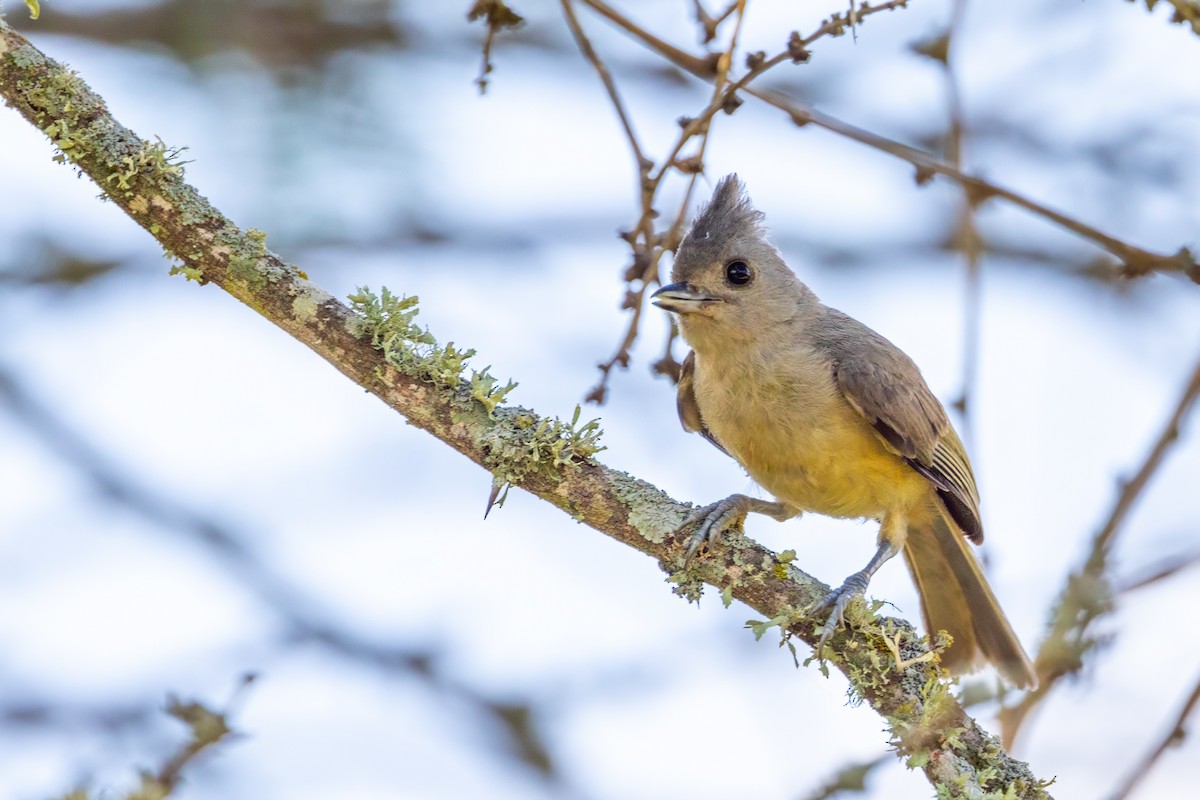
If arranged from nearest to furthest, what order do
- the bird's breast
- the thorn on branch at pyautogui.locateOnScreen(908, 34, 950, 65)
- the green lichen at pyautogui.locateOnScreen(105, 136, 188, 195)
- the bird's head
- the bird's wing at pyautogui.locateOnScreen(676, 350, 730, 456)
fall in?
the green lichen at pyautogui.locateOnScreen(105, 136, 188, 195) → the thorn on branch at pyautogui.locateOnScreen(908, 34, 950, 65) → the bird's breast → the bird's head → the bird's wing at pyautogui.locateOnScreen(676, 350, 730, 456)

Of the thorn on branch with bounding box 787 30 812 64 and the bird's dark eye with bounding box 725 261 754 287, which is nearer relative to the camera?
the thorn on branch with bounding box 787 30 812 64

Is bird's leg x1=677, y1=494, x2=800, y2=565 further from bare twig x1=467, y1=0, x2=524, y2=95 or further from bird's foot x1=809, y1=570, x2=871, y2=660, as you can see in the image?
bare twig x1=467, y1=0, x2=524, y2=95

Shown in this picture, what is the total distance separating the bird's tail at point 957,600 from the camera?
169 inches

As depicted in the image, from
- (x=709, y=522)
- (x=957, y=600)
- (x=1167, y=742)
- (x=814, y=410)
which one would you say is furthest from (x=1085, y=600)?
(x=957, y=600)

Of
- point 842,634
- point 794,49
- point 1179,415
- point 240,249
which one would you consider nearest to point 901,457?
point 1179,415

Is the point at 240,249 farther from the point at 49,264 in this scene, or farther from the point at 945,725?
the point at 49,264

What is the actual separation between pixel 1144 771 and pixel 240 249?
2229mm

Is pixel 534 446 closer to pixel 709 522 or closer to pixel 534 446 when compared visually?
pixel 534 446

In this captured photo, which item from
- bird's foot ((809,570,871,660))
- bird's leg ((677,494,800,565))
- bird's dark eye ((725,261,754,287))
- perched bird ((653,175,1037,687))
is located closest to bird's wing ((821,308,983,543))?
perched bird ((653,175,1037,687))

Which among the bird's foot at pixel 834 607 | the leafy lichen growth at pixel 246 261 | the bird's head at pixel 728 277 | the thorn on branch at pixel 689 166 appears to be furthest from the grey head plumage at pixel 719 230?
the leafy lichen growth at pixel 246 261

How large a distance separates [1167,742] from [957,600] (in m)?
1.56

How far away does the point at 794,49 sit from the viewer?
122 inches

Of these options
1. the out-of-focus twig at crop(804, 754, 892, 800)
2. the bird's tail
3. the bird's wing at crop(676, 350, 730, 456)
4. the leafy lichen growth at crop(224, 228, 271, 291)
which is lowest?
the out-of-focus twig at crop(804, 754, 892, 800)

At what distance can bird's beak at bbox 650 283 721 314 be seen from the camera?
3820 millimetres
